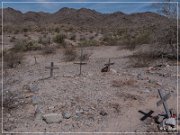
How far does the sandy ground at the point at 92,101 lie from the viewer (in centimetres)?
941

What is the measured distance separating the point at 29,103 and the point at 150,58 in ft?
32.8

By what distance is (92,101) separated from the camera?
10.8 m

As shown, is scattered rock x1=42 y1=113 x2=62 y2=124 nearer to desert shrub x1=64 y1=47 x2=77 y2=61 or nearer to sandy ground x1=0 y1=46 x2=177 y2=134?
sandy ground x1=0 y1=46 x2=177 y2=134

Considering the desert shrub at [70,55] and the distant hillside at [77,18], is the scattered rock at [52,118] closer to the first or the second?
the desert shrub at [70,55]

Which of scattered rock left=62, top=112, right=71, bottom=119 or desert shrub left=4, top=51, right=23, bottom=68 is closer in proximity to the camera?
scattered rock left=62, top=112, right=71, bottom=119

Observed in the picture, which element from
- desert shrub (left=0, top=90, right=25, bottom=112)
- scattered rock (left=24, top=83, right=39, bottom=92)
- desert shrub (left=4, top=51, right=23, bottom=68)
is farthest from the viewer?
desert shrub (left=4, top=51, right=23, bottom=68)

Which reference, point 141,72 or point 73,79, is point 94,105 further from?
point 141,72

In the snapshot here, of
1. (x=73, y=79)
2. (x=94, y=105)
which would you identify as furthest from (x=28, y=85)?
(x=94, y=105)

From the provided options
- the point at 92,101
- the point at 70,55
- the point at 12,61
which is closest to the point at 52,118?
the point at 92,101

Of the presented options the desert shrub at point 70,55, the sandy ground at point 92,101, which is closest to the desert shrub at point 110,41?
the desert shrub at point 70,55

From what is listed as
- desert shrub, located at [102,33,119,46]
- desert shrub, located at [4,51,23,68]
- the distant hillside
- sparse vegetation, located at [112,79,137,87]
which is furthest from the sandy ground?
the distant hillside

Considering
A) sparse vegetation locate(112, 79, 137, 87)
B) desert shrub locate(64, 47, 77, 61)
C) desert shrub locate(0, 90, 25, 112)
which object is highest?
desert shrub locate(64, 47, 77, 61)

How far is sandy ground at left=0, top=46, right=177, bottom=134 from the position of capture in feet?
30.9

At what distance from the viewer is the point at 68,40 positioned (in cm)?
3475
